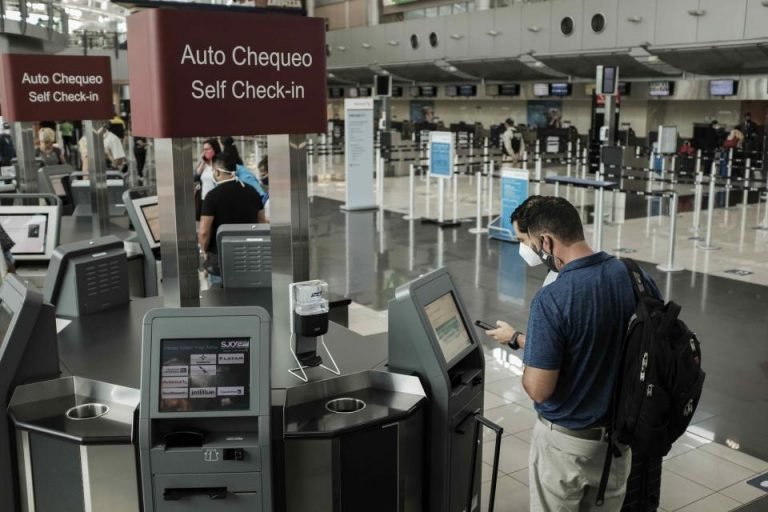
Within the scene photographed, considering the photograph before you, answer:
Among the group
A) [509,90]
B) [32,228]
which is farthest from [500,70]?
[32,228]

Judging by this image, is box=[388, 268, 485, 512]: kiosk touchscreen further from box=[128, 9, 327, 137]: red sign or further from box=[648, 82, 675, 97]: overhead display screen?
box=[648, 82, 675, 97]: overhead display screen

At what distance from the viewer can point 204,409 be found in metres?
2.47

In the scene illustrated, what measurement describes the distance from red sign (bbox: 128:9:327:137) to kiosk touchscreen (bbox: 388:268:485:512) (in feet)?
3.24

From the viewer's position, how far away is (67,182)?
9.52 meters

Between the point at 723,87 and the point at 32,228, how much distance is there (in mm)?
17835

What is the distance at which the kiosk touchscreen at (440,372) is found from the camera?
292cm

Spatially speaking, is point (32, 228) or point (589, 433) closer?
point (589, 433)

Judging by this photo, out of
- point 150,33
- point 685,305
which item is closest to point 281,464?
point 150,33

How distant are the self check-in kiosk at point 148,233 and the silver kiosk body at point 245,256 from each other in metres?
1.42

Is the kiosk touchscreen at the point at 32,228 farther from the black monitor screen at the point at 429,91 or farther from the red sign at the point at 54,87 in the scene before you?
the black monitor screen at the point at 429,91

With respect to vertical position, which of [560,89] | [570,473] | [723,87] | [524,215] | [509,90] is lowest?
[570,473]

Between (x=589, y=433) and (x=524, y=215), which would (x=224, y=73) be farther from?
(x=589, y=433)

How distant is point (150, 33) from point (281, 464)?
171cm

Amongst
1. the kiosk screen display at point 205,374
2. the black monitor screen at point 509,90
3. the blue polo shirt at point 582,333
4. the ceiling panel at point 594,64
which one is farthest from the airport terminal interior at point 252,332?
the black monitor screen at point 509,90
